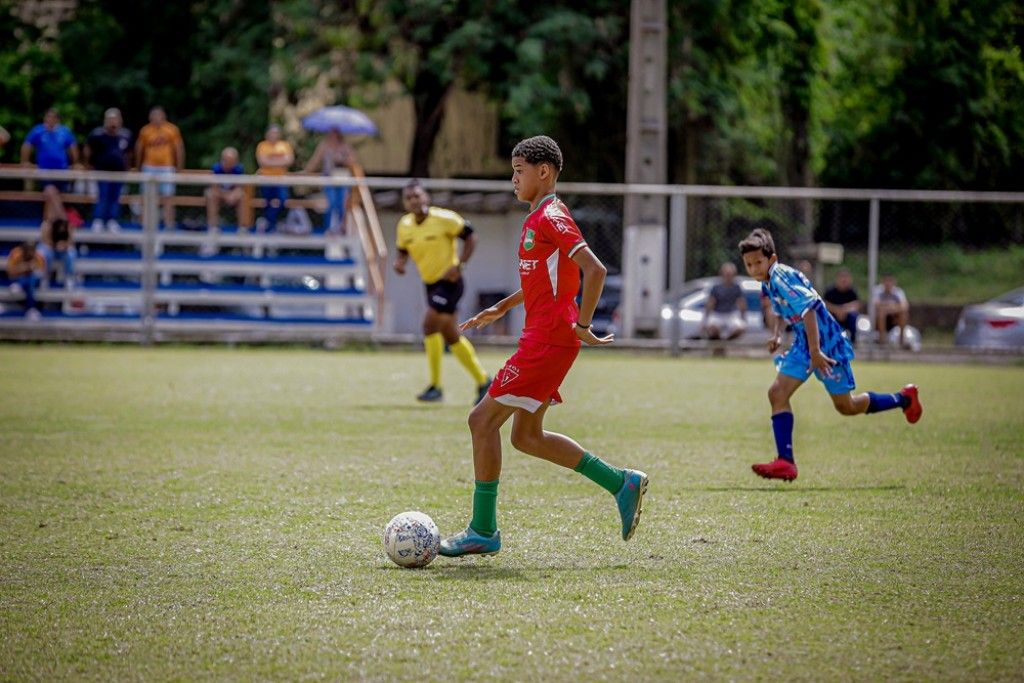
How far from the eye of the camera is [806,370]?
8.77 meters

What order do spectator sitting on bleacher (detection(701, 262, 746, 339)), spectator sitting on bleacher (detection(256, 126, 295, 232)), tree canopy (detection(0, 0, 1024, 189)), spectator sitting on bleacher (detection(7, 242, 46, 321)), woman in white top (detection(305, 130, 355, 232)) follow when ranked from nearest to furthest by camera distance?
1. spectator sitting on bleacher (detection(7, 242, 46, 321))
2. spectator sitting on bleacher (detection(701, 262, 746, 339))
3. spectator sitting on bleacher (detection(256, 126, 295, 232))
4. woman in white top (detection(305, 130, 355, 232))
5. tree canopy (detection(0, 0, 1024, 189))

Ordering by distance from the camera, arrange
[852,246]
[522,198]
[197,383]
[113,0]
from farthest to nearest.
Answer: [113,0], [852,246], [197,383], [522,198]

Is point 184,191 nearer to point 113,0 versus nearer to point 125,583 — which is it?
point 113,0

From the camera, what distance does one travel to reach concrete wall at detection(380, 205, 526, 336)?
25328mm

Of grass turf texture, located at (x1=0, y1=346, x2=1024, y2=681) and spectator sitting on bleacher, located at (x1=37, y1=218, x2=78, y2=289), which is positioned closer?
grass turf texture, located at (x1=0, y1=346, x2=1024, y2=681)

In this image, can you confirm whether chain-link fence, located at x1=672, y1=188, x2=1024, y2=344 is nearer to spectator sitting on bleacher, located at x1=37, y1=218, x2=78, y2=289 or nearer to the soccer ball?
spectator sitting on bleacher, located at x1=37, y1=218, x2=78, y2=289

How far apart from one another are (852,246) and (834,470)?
63.2 ft

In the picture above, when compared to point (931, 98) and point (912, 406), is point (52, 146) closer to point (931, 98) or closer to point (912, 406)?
point (912, 406)

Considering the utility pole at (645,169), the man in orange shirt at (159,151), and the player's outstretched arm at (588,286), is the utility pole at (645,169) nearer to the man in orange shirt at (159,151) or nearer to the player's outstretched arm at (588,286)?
the man in orange shirt at (159,151)

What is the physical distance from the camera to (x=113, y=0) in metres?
29.8

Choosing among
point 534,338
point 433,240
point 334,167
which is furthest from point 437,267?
point 334,167

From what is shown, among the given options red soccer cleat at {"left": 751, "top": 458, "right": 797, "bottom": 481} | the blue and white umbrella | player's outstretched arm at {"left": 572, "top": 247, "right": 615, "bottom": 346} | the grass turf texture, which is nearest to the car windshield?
the grass turf texture

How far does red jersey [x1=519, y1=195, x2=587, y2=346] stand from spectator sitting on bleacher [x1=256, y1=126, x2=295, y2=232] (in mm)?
16456

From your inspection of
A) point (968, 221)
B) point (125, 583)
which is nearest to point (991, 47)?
point (968, 221)
